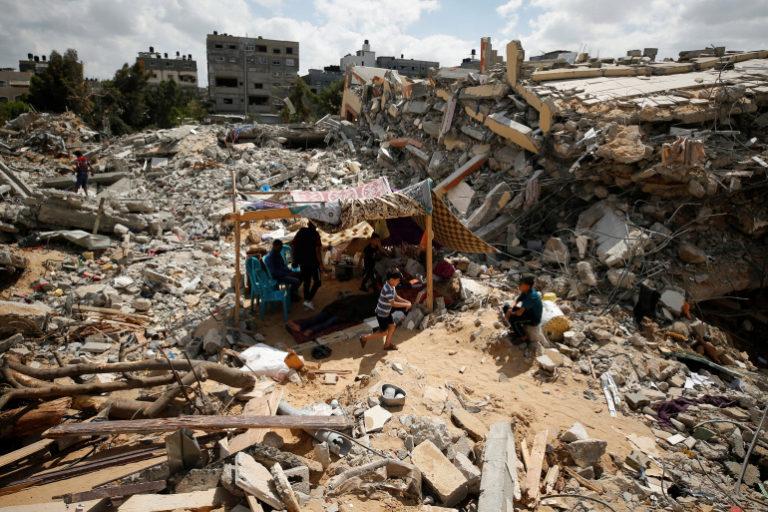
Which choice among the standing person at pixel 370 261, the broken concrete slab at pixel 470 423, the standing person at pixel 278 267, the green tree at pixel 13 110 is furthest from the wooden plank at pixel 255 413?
the green tree at pixel 13 110

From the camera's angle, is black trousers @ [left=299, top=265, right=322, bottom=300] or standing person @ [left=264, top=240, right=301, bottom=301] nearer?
standing person @ [left=264, top=240, right=301, bottom=301]

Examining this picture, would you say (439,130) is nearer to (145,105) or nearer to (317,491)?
(317,491)

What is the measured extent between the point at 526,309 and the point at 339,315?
9.18 ft

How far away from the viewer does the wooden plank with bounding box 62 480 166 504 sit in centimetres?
298

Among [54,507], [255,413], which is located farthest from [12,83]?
[54,507]

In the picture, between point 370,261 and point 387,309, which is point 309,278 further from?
point 387,309

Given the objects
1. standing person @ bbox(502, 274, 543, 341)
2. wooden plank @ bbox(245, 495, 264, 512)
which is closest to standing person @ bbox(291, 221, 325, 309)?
standing person @ bbox(502, 274, 543, 341)

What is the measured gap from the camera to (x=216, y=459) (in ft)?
11.3

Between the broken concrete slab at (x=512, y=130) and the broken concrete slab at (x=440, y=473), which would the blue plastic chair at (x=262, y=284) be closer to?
the broken concrete slab at (x=440, y=473)

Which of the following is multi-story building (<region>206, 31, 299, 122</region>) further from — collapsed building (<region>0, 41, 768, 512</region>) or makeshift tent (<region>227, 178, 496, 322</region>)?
makeshift tent (<region>227, 178, 496, 322</region>)

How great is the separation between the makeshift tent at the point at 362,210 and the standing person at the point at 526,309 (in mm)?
1454

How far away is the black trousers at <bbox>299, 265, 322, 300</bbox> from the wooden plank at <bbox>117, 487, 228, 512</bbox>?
4169 millimetres

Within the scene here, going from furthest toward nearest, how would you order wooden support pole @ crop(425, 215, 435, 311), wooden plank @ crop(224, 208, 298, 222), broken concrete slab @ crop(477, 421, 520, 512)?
wooden support pole @ crop(425, 215, 435, 311)
wooden plank @ crop(224, 208, 298, 222)
broken concrete slab @ crop(477, 421, 520, 512)

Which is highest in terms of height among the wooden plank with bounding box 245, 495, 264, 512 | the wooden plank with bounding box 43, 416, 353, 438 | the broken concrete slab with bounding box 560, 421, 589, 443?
the wooden plank with bounding box 43, 416, 353, 438
